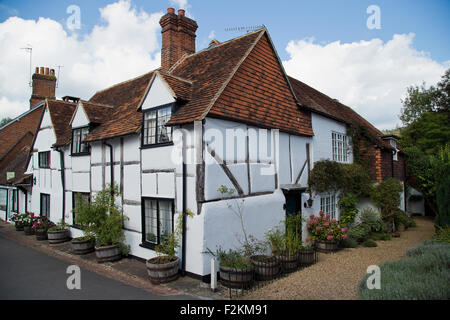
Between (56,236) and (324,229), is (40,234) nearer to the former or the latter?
(56,236)

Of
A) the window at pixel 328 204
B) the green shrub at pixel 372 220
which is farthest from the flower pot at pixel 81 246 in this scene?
the green shrub at pixel 372 220

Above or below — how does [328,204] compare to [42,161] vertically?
below

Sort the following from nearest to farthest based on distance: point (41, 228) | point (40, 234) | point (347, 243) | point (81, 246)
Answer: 1. point (81, 246)
2. point (347, 243)
3. point (40, 234)
4. point (41, 228)

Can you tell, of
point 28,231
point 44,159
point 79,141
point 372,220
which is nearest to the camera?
point 79,141

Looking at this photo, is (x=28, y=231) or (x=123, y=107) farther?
(x=28, y=231)

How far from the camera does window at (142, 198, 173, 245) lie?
8.15 m

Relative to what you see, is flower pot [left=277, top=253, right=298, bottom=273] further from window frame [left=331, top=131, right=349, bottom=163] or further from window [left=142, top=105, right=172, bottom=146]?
window frame [left=331, top=131, right=349, bottom=163]

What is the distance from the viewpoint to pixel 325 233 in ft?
32.7

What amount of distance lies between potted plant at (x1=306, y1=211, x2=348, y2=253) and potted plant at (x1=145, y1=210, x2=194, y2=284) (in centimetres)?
533

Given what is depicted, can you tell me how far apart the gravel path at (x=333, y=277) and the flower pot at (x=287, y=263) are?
0.69ft

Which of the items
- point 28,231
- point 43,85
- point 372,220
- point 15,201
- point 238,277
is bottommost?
point 28,231

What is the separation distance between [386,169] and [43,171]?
18138mm

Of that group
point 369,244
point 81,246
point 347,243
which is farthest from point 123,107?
point 369,244

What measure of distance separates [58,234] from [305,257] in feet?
34.2
